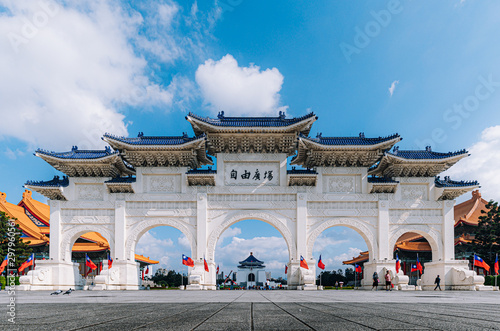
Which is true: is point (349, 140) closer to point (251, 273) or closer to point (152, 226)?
point (152, 226)

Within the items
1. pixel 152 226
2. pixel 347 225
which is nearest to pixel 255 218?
pixel 347 225

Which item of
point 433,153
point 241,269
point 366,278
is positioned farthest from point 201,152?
point 241,269

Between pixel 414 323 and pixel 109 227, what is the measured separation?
68.5 ft

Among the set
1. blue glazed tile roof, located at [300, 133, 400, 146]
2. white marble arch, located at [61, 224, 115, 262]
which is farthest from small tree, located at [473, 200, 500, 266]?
white marble arch, located at [61, 224, 115, 262]

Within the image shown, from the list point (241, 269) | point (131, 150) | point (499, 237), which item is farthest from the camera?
point (241, 269)

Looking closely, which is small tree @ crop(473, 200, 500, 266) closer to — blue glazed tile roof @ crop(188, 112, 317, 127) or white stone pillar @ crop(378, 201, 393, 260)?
white stone pillar @ crop(378, 201, 393, 260)

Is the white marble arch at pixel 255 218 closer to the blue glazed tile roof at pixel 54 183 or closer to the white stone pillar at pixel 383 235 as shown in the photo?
the white stone pillar at pixel 383 235

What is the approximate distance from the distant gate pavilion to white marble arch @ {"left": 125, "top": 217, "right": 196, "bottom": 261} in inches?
993

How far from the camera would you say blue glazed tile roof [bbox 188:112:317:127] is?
878 inches

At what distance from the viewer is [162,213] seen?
22.7 metres

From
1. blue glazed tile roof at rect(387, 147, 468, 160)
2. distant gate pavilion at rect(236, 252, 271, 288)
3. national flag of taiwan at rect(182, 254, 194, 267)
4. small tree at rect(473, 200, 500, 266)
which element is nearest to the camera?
national flag of taiwan at rect(182, 254, 194, 267)

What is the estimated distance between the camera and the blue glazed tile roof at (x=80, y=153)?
22.6 meters

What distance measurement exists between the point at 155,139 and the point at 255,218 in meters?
7.21

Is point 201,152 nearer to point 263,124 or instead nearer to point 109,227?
point 263,124
